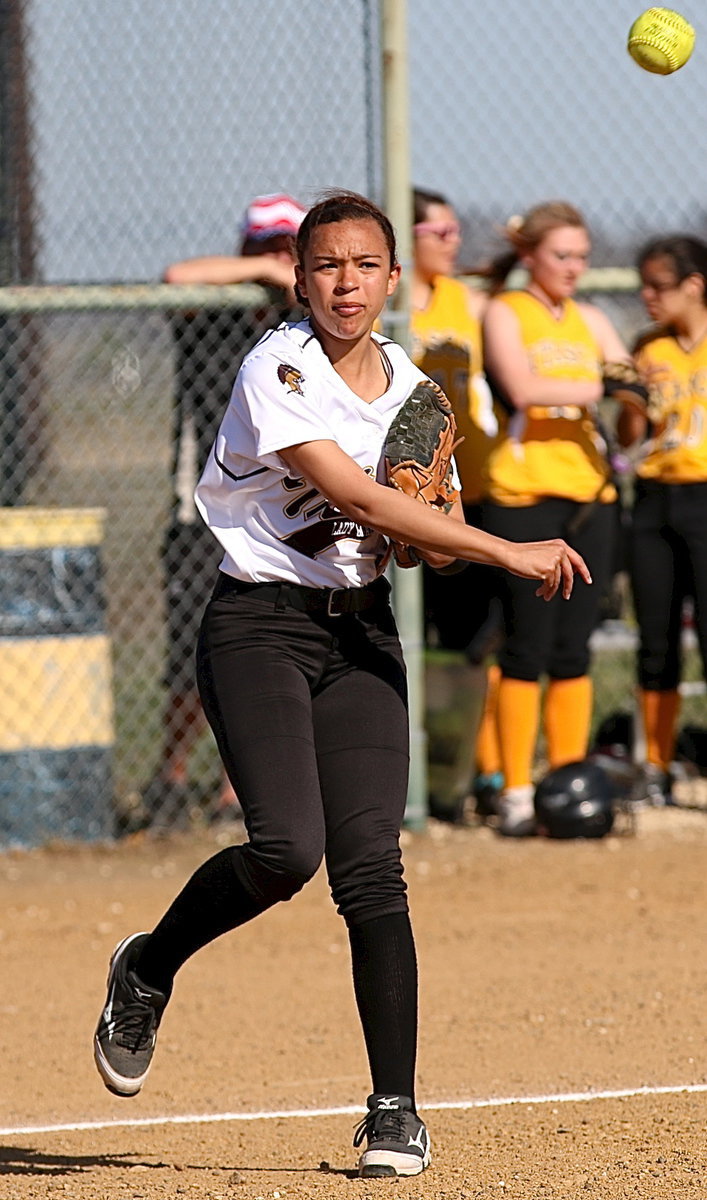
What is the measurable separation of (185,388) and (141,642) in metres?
2.51

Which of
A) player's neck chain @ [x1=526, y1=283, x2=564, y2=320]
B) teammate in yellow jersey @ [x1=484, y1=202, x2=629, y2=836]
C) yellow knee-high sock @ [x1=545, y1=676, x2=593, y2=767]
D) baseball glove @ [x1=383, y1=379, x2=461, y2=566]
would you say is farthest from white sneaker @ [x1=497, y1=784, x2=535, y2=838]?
baseball glove @ [x1=383, y1=379, x2=461, y2=566]

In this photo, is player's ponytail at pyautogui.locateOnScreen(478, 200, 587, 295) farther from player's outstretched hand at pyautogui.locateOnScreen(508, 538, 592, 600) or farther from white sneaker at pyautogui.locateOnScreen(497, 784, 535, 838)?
player's outstretched hand at pyautogui.locateOnScreen(508, 538, 592, 600)

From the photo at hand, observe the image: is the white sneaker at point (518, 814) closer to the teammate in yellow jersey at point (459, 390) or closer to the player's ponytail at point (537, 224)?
the teammate in yellow jersey at point (459, 390)

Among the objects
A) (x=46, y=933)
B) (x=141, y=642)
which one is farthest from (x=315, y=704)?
(x=141, y=642)

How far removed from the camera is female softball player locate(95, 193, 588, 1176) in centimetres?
342

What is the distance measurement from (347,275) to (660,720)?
461 centimetres

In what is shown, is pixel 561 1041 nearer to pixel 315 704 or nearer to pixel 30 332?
pixel 315 704

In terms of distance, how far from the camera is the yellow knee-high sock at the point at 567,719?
7.36 metres

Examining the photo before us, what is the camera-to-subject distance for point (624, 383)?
721cm

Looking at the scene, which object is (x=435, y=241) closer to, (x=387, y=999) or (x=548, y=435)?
(x=548, y=435)

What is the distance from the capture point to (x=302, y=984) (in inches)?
215

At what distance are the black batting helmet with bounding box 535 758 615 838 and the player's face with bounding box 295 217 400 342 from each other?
13.2 feet

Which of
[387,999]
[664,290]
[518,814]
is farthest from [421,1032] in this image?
[664,290]

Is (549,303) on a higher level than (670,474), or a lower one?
higher
